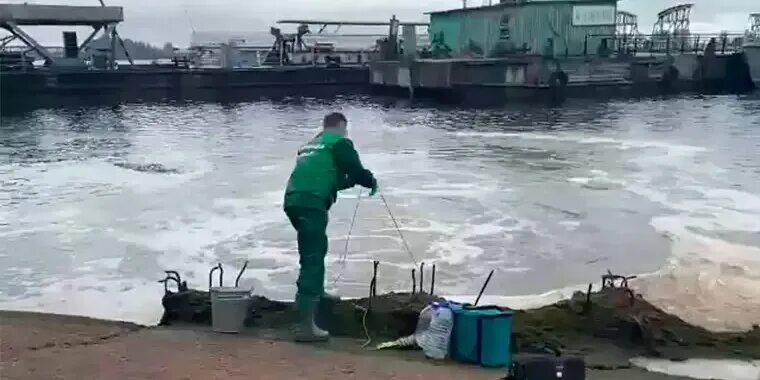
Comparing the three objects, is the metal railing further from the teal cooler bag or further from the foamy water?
the teal cooler bag

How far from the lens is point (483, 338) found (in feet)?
19.6

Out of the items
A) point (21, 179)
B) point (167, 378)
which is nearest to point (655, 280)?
point (167, 378)

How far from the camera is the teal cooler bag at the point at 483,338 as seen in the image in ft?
19.6

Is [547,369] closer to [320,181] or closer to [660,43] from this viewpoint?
[320,181]

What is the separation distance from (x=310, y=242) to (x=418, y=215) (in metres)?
7.86

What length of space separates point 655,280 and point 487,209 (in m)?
4.73

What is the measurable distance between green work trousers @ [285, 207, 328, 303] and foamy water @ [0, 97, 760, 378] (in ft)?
8.85

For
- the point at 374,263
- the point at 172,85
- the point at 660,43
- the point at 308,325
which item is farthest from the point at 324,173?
the point at 660,43

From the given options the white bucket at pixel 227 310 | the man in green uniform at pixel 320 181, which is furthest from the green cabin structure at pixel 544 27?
the man in green uniform at pixel 320 181

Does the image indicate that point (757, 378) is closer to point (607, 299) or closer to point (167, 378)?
point (607, 299)

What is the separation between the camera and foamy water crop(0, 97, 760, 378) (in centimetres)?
978

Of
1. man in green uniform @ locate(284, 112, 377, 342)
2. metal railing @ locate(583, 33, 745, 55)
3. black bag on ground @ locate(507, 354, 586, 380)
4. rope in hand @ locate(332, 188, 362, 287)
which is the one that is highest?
metal railing @ locate(583, 33, 745, 55)

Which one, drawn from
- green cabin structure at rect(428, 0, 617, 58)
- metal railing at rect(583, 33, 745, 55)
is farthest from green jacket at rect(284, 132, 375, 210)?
metal railing at rect(583, 33, 745, 55)

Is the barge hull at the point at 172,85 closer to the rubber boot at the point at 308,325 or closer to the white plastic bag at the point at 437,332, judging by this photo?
the rubber boot at the point at 308,325
